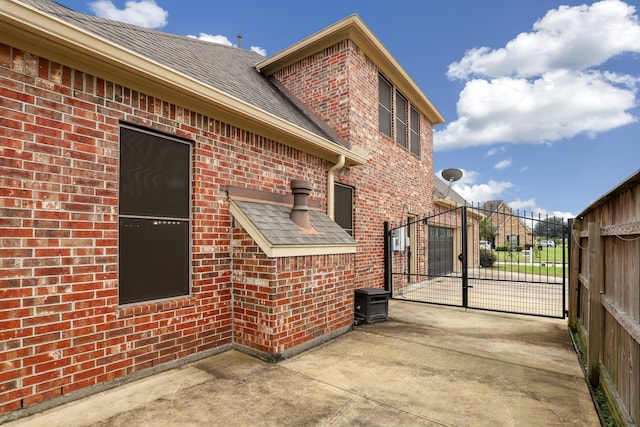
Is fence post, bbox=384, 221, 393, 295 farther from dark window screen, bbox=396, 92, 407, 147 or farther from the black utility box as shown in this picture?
dark window screen, bbox=396, 92, 407, 147

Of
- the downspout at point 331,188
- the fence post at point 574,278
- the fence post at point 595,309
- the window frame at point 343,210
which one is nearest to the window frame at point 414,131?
the window frame at point 343,210

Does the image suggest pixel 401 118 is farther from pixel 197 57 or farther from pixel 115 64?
pixel 115 64

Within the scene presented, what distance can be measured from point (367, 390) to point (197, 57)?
6406mm

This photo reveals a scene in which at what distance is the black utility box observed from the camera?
6191mm

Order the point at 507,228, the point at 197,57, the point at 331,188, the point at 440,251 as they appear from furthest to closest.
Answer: the point at 507,228, the point at 440,251, the point at 331,188, the point at 197,57

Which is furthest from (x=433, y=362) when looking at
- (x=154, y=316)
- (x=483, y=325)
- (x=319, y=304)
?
(x=154, y=316)

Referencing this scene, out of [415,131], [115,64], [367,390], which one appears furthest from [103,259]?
[415,131]

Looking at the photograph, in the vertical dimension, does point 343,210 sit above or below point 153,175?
below

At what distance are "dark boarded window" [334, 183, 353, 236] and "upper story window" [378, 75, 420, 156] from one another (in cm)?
255

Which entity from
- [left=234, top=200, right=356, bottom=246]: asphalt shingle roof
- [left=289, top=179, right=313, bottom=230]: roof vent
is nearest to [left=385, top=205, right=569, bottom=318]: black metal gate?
[left=234, top=200, right=356, bottom=246]: asphalt shingle roof

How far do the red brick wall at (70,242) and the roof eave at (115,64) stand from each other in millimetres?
104

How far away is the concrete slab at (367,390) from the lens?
114 inches

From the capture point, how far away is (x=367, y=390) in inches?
136

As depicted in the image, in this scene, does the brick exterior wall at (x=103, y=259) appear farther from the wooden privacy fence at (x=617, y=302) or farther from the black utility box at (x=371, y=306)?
the wooden privacy fence at (x=617, y=302)
